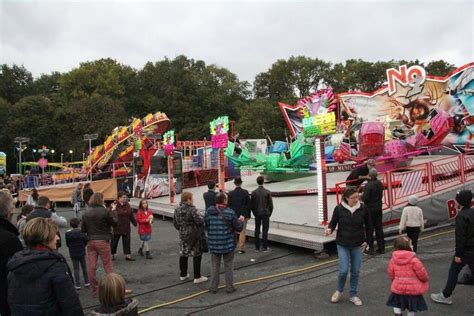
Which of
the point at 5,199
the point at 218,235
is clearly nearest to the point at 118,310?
the point at 5,199

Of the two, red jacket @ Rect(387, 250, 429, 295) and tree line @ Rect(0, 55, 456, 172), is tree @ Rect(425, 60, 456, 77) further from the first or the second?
red jacket @ Rect(387, 250, 429, 295)

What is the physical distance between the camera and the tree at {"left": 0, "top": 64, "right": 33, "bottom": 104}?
54366 millimetres

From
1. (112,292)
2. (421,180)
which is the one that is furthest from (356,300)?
(421,180)

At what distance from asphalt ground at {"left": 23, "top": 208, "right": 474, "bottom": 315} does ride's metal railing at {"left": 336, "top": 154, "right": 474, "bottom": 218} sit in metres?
1.20

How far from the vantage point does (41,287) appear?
2.89 meters

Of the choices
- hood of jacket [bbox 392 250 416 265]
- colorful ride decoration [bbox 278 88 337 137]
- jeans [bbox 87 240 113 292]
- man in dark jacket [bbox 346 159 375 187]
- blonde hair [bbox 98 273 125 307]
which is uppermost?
colorful ride decoration [bbox 278 88 337 137]

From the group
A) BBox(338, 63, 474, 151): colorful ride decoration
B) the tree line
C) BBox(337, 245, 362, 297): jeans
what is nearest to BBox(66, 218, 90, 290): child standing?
BBox(337, 245, 362, 297): jeans

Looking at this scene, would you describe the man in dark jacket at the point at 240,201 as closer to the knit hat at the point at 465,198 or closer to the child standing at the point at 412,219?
the child standing at the point at 412,219

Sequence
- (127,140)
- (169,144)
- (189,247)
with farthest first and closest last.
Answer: (127,140)
(169,144)
(189,247)

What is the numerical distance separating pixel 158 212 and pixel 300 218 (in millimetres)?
7375

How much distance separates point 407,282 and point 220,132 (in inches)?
391

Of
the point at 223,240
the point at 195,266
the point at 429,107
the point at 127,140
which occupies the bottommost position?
→ the point at 195,266

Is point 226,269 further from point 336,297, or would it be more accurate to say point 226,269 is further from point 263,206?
point 263,206

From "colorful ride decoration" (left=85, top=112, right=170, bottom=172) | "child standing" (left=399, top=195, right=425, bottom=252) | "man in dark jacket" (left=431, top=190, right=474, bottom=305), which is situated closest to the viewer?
"man in dark jacket" (left=431, top=190, right=474, bottom=305)
